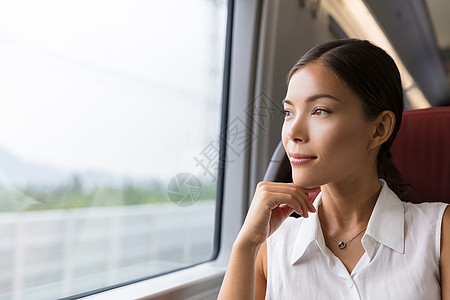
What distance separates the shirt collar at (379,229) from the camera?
3.15 feet

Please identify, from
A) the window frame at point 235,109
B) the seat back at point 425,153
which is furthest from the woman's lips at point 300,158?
the window frame at point 235,109

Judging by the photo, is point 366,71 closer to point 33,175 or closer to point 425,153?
point 425,153

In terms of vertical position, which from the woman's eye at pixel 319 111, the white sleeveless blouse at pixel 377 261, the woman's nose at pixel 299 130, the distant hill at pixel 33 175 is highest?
the woman's eye at pixel 319 111

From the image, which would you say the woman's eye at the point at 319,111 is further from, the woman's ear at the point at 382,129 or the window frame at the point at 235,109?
the window frame at the point at 235,109

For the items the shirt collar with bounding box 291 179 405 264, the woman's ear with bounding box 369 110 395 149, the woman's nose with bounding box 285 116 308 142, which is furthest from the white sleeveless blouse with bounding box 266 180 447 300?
the woman's nose with bounding box 285 116 308 142

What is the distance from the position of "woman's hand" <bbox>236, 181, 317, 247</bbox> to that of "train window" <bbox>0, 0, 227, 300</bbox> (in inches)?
23.9

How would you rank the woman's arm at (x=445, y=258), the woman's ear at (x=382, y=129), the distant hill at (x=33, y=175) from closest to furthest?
1. the woman's arm at (x=445, y=258)
2. the woman's ear at (x=382, y=129)
3. the distant hill at (x=33, y=175)

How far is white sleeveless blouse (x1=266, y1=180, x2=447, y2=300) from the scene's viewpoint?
902 millimetres

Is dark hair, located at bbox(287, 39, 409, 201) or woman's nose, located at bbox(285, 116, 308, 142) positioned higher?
dark hair, located at bbox(287, 39, 409, 201)

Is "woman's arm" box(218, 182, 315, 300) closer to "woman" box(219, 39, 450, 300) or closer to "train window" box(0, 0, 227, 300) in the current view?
"woman" box(219, 39, 450, 300)

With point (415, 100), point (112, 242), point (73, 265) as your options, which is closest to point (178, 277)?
point (112, 242)

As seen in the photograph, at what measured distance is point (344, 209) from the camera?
105cm

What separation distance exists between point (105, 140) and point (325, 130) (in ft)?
2.66

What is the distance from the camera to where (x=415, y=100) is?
9.00 feet
